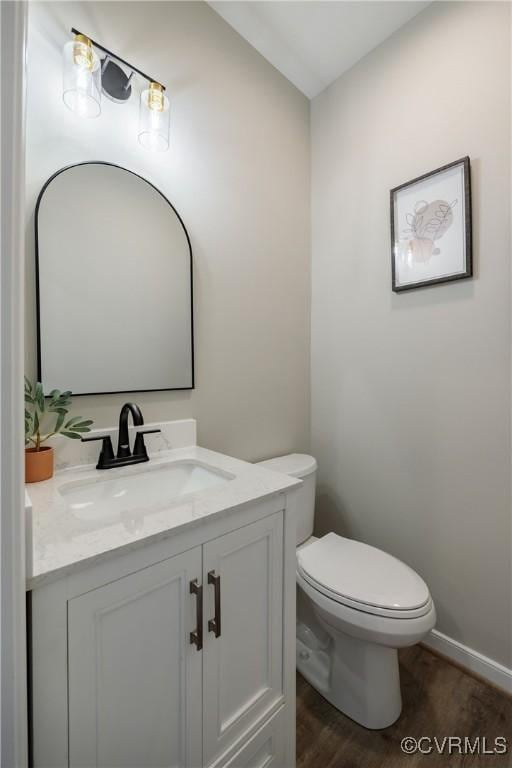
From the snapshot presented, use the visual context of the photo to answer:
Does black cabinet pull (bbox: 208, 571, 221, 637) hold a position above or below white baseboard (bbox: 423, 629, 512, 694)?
above

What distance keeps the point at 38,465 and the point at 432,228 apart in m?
1.72

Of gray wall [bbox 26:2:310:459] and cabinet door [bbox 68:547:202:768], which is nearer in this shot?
cabinet door [bbox 68:547:202:768]

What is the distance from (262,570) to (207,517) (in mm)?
280

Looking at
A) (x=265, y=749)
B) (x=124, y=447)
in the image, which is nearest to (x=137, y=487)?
(x=124, y=447)

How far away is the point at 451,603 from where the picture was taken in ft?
4.64

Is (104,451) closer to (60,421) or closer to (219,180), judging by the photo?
(60,421)

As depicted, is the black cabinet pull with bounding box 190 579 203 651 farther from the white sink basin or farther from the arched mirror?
the arched mirror

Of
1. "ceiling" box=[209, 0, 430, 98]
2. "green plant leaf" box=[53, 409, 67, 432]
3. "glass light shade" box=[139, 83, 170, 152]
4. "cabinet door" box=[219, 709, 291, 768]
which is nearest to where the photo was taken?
"cabinet door" box=[219, 709, 291, 768]

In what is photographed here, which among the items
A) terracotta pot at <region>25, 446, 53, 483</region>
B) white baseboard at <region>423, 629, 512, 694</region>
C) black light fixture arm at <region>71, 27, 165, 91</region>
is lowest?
white baseboard at <region>423, 629, 512, 694</region>

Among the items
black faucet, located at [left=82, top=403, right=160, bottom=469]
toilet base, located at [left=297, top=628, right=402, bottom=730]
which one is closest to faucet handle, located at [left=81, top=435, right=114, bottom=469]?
black faucet, located at [left=82, top=403, right=160, bottom=469]

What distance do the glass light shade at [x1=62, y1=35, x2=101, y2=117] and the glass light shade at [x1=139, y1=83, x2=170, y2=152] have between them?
0.56 ft

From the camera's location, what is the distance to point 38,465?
952 millimetres

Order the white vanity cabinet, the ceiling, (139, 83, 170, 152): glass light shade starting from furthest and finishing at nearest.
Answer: the ceiling → (139, 83, 170, 152): glass light shade → the white vanity cabinet

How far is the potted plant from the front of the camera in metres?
0.95
